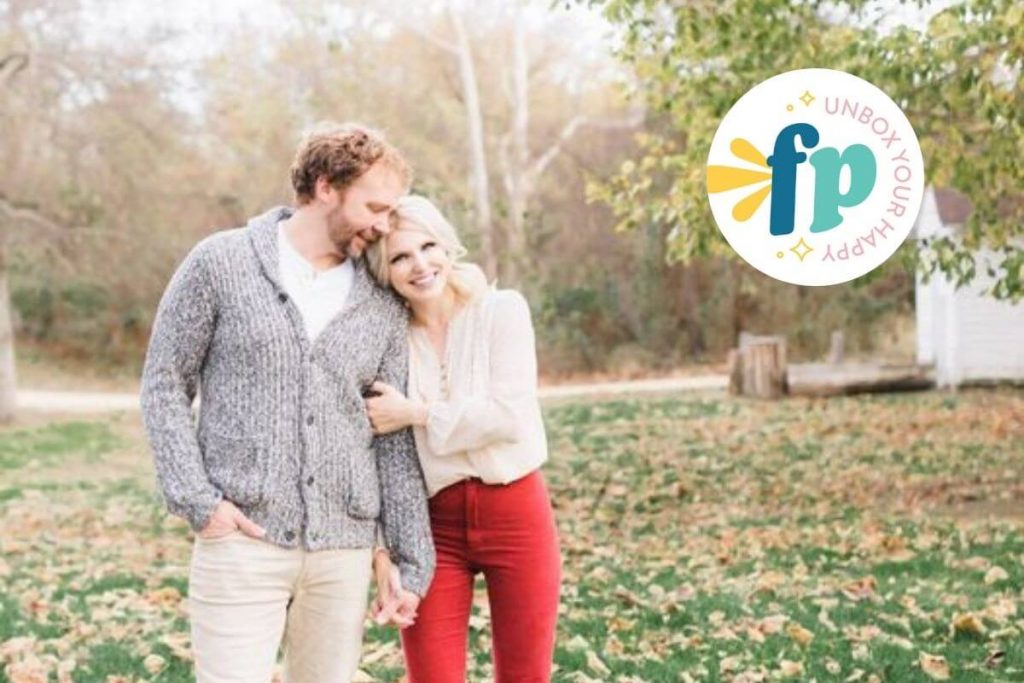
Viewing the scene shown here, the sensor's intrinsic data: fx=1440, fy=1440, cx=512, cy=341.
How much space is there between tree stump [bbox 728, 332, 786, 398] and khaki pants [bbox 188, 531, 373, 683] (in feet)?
62.2

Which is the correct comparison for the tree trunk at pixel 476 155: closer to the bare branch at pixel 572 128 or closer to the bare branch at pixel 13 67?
the bare branch at pixel 572 128

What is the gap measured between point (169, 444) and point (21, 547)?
7.53 meters

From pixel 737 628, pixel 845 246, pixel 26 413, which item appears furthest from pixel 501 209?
pixel 737 628

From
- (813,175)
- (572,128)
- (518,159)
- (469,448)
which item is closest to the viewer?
(469,448)

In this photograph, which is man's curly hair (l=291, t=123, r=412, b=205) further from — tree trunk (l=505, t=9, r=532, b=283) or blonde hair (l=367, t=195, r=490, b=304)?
tree trunk (l=505, t=9, r=532, b=283)

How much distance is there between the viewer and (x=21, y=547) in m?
10.4

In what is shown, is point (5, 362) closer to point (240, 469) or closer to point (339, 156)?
point (240, 469)

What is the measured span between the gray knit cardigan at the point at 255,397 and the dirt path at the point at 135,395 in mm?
21373

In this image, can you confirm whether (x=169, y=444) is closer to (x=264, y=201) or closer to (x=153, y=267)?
(x=153, y=267)

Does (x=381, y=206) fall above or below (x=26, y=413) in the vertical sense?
above

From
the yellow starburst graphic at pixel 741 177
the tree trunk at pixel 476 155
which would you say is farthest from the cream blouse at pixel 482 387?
the tree trunk at pixel 476 155

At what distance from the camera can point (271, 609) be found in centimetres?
353

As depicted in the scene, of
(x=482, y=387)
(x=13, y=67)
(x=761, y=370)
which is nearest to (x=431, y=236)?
(x=482, y=387)

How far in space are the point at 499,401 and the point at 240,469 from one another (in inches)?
26.7
